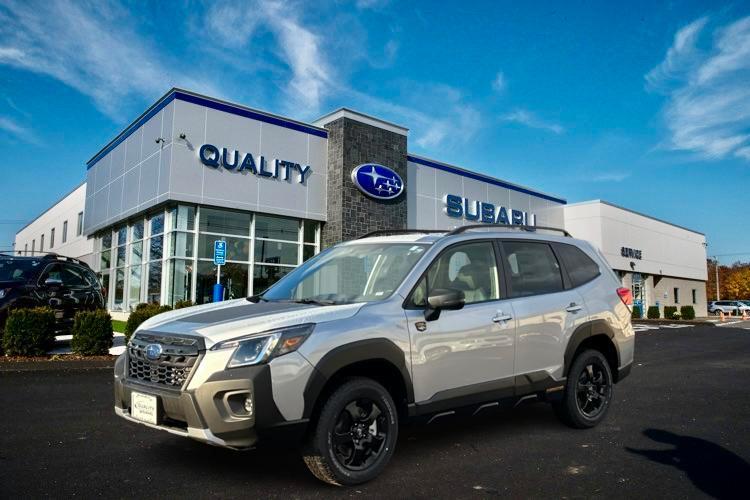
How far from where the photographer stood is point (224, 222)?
18.8 m

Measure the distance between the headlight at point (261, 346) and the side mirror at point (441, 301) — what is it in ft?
3.27

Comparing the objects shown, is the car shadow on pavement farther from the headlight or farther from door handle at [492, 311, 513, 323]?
the headlight

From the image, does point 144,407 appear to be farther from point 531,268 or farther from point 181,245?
point 181,245

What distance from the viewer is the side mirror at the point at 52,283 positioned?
34.9ft

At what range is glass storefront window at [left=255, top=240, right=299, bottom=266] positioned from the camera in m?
19.7

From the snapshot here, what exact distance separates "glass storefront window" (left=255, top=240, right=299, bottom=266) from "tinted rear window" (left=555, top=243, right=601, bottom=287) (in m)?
15.2

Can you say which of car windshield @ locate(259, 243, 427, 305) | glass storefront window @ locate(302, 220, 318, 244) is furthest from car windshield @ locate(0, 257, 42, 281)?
glass storefront window @ locate(302, 220, 318, 244)

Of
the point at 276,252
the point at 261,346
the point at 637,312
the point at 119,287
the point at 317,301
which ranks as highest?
the point at 276,252

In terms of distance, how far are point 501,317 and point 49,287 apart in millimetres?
9603

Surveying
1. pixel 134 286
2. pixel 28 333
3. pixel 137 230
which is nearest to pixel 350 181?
pixel 137 230

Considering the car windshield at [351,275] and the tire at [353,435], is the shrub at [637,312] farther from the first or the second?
the tire at [353,435]

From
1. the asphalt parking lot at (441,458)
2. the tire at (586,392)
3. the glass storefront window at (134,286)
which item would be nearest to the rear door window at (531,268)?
the tire at (586,392)

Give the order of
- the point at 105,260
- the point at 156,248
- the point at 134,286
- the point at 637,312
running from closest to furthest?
1. the point at 156,248
2. the point at 134,286
3. the point at 105,260
4. the point at 637,312

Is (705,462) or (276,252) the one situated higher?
(276,252)
